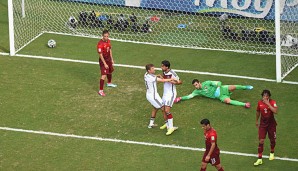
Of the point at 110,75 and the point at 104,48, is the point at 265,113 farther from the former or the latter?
the point at 110,75

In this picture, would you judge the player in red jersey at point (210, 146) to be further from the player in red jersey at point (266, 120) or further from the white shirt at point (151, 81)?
the white shirt at point (151, 81)

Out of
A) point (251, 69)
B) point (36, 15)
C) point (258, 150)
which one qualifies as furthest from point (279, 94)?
point (36, 15)

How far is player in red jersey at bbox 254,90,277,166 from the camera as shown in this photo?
661 inches

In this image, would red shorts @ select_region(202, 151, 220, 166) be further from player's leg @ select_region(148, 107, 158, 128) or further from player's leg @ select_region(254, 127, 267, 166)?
player's leg @ select_region(148, 107, 158, 128)

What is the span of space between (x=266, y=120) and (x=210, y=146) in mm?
1921

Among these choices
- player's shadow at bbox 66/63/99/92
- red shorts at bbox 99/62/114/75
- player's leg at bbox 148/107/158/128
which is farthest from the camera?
player's shadow at bbox 66/63/99/92

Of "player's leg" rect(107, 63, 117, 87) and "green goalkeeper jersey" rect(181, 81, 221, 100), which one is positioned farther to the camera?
"player's leg" rect(107, 63, 117, 87)

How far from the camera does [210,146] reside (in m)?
15.8

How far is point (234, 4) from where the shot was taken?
88.0 ft

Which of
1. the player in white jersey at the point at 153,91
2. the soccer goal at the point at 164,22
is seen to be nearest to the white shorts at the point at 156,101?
the player in white jersey at the point at 153,91

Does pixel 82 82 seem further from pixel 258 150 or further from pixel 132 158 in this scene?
pixel 258 150

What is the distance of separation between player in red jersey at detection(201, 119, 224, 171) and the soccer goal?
28.5 ft

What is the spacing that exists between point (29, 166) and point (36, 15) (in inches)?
411

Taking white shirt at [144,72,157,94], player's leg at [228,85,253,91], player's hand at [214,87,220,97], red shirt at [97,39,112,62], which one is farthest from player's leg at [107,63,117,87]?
player's leg at [228,85,253,91]
